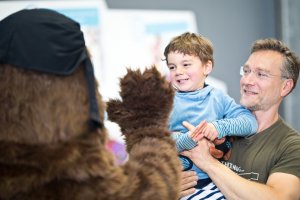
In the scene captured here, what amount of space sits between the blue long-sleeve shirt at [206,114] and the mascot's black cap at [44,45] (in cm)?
77

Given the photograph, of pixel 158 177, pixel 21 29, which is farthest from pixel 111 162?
pixel 21 29

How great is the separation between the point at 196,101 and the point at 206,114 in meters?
0.08

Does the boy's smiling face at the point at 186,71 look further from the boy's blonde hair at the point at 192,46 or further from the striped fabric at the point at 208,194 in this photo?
the striped fabric at the point at 208,194

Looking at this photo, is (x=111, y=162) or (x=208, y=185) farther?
(x=208, y=185)

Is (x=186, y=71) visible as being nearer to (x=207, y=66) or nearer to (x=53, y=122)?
(x=207, y=66)

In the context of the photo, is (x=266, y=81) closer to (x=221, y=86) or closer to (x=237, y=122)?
(x=237, y=122)

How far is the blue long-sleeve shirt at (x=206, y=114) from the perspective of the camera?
1.83 meters

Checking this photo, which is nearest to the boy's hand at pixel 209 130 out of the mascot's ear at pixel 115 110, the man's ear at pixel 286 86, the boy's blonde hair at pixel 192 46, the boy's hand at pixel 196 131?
the boy's hand at pixel 196 131

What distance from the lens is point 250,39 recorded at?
447 cm

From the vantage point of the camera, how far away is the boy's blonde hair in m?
1.90

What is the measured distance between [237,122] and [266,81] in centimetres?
42

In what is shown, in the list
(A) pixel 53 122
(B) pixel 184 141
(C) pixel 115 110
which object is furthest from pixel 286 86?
(A) pixel 53 122

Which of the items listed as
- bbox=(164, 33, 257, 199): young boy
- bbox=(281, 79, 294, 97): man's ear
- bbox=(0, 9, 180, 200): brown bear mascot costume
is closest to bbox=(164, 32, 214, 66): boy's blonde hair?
bbox=(164, 33, 257, 199): young boy

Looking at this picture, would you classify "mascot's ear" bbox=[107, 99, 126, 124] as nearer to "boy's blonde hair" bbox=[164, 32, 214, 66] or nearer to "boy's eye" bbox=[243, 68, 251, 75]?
"boy's blonde hair" bbox=[164, 32, 214, 66]
